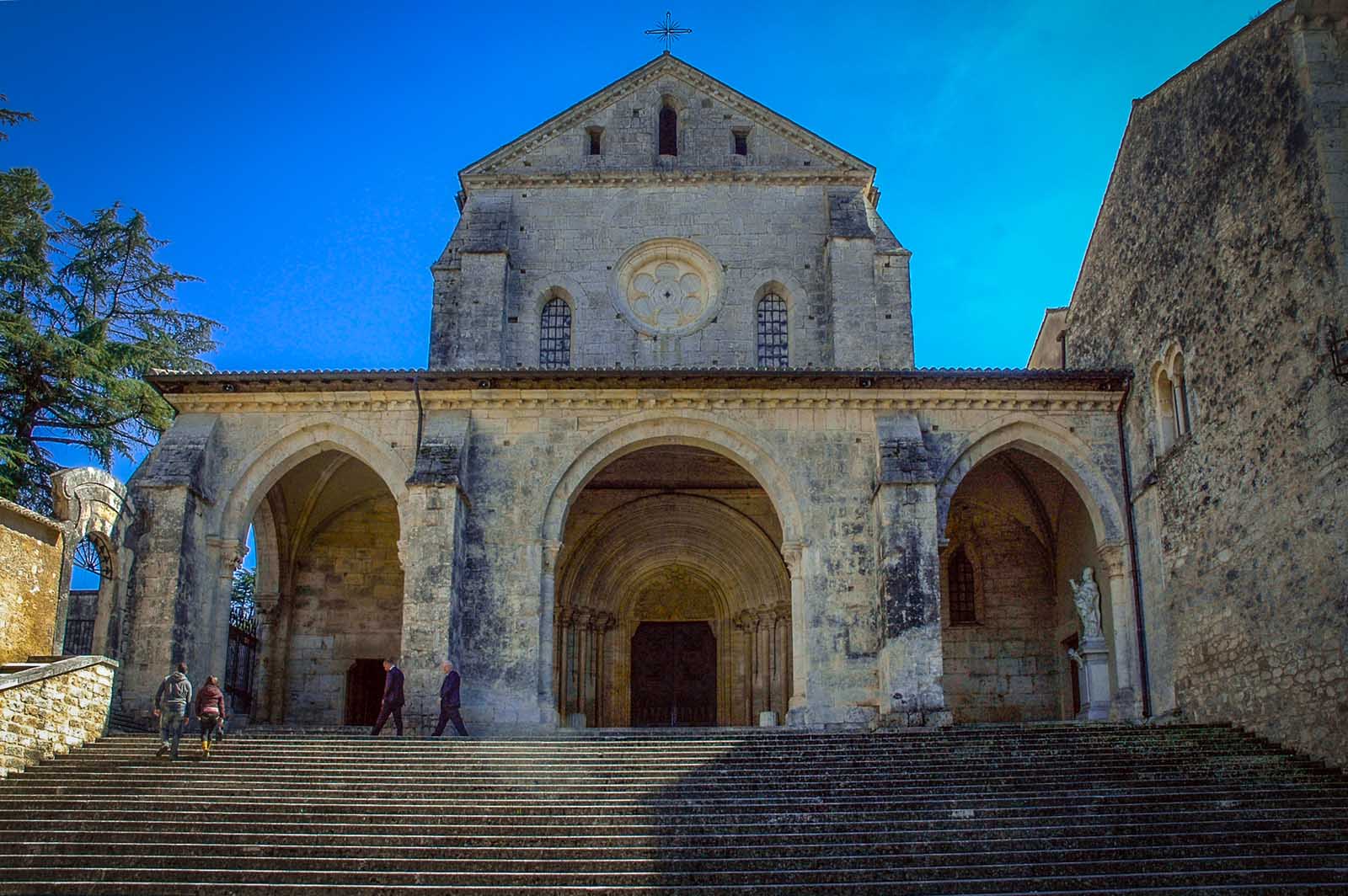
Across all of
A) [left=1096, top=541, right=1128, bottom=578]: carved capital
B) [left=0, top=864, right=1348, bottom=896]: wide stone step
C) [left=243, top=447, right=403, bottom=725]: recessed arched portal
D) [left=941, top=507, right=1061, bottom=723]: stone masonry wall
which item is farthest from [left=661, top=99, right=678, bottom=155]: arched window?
[left=0, top=864, right=1348, bottom=896]: wide stone step

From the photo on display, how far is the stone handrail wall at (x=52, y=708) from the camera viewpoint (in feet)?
49.8

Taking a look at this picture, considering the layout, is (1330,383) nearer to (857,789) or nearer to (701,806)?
(857,789)

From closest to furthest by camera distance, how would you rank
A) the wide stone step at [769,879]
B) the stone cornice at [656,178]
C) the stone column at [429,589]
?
the wide stone step at [769,879]
the stone column at [429,589]
the stone cornice at [656,178]

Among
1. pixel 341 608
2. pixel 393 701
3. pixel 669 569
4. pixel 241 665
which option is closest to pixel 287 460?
pixel 341 608

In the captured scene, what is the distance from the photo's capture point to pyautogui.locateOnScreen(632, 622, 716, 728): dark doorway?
27812 mm

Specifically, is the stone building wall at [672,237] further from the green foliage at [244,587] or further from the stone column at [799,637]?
the green foliage at [244,587]

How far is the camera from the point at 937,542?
65.0ft

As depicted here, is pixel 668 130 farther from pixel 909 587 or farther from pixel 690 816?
pixel 690 816

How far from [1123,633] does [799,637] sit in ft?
16.8

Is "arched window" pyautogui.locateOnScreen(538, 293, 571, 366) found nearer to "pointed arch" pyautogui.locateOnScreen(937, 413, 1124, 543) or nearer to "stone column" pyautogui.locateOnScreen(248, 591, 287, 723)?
"stone column" pyautogui.locateOnScreen(248, 591, 287, 723)

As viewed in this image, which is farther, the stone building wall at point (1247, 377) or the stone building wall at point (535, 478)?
the stone building wall at point (535, 478)

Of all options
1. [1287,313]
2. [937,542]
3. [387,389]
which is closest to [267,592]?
[387,389]

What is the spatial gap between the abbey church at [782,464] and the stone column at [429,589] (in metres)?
0.06

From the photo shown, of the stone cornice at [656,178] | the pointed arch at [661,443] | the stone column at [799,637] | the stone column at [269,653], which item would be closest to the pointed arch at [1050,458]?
the stone column at [799,637]
